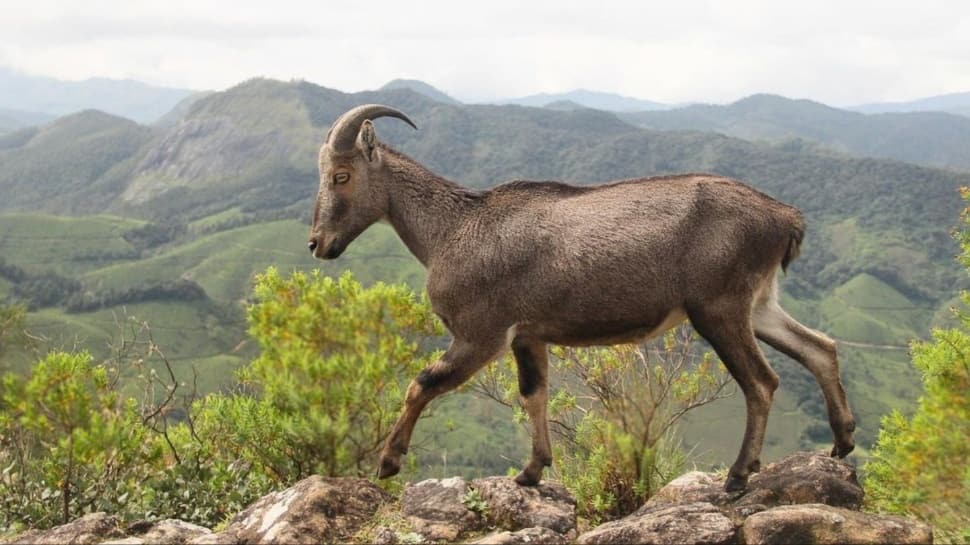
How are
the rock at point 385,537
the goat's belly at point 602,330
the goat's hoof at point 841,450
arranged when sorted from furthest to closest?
the goat's hoof at point 841,450
the goat's belly at point 602,330
the rock at point 385,537

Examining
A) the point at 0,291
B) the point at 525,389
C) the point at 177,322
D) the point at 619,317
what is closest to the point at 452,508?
the point at 525,389

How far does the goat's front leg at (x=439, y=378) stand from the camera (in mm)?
6918

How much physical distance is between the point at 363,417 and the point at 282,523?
1.91m

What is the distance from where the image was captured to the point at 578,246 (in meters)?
6.96

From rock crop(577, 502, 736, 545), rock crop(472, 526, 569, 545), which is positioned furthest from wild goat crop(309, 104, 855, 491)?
rock crop(472, 526, 569, 545)

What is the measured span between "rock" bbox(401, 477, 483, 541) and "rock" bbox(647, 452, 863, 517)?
70.0 inches

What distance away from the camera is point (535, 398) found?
305 inches

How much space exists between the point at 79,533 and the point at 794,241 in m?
6.73

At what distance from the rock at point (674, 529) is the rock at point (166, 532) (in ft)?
11.3

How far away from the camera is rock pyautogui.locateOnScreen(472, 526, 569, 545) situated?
618 cm

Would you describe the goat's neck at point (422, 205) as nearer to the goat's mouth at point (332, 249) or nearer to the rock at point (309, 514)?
the goat's mouth at point (332, 249)

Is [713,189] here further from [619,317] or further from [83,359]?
[83,359]

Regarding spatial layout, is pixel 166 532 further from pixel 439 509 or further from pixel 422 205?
pixel 422 205

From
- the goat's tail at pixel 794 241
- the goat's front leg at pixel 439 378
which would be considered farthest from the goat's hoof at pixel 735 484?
the goat's front leg at pixel 439 378
